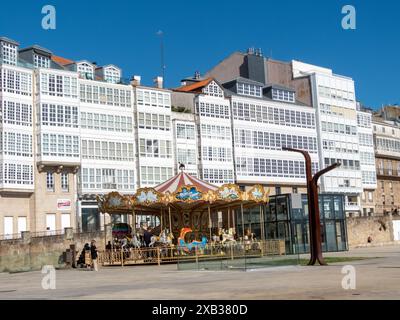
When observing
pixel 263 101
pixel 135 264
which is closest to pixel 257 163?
pixel 263 101

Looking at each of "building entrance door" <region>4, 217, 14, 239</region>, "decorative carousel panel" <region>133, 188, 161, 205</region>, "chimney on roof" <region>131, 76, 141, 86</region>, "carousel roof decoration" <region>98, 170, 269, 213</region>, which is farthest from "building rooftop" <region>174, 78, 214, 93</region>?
"decorative carousel panel" <region>133, 188, 161, 205</region>

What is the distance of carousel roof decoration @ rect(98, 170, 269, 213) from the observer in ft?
147

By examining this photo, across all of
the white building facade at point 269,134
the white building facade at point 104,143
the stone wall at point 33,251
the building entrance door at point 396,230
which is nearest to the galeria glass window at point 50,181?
the white building facade at point 104,143

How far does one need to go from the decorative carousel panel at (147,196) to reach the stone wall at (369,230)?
3551 cm

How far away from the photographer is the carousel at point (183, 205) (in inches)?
1773

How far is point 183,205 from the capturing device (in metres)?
47.9

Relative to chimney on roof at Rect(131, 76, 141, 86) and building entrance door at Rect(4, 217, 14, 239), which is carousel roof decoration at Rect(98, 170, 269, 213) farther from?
chimney on roof at Rect(131, 76, 141, 86)

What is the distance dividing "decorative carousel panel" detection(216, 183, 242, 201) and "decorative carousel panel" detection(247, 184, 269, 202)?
4.60 feet

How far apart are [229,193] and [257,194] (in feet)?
10.5

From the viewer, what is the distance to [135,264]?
45625 mm

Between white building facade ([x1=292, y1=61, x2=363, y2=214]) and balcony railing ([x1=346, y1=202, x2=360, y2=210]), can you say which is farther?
balcony railing ([x1=346, y1=202, x2=360, y2=210])

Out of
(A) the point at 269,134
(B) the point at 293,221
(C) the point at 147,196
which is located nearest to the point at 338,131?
(A) the point at 269,134
